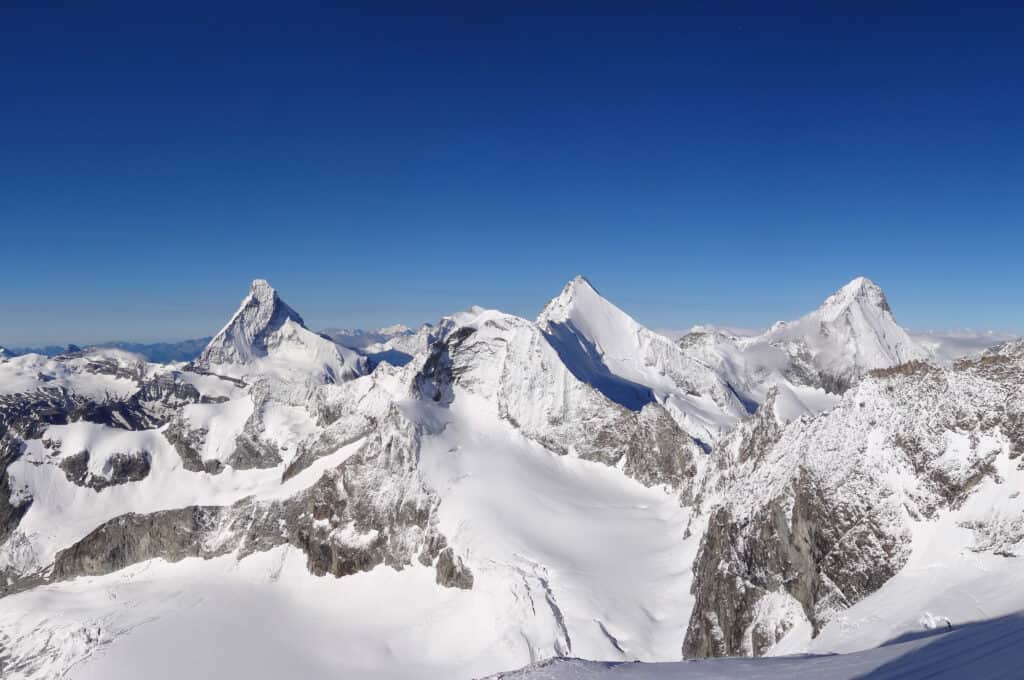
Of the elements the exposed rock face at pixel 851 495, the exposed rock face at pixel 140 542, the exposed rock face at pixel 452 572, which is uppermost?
the exposed rock face at pixel 851 495

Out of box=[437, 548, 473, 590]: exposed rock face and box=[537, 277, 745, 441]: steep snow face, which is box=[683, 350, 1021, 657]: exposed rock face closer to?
box=[437, 548, 473, 590]: exposed rock face

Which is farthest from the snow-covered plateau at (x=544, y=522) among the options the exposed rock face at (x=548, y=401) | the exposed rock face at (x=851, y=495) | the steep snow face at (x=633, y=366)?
the steep snow face at (x=633, y=366)

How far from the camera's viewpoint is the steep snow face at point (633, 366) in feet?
524

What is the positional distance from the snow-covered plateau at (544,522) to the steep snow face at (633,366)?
1.07 metres

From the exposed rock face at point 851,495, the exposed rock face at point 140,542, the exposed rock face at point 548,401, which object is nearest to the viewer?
the exposed rock face at point 851,495

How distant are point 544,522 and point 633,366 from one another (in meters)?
91.7

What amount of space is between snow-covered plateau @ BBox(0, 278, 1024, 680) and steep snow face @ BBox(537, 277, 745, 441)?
107 centimetres

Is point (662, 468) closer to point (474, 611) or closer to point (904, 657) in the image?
point (474, 611)

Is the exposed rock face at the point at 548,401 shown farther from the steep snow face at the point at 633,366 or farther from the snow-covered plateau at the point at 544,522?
the steep snow face at the point at 633,366

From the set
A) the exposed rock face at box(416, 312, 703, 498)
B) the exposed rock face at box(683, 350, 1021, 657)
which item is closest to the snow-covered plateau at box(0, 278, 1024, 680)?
the exposed rock face at box(683, 350, 1021, 657)

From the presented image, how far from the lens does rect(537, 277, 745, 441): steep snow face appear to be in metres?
160

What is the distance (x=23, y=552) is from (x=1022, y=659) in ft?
706

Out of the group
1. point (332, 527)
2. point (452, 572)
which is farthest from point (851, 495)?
point (332, 527)

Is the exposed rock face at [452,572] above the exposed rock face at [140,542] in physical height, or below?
above
